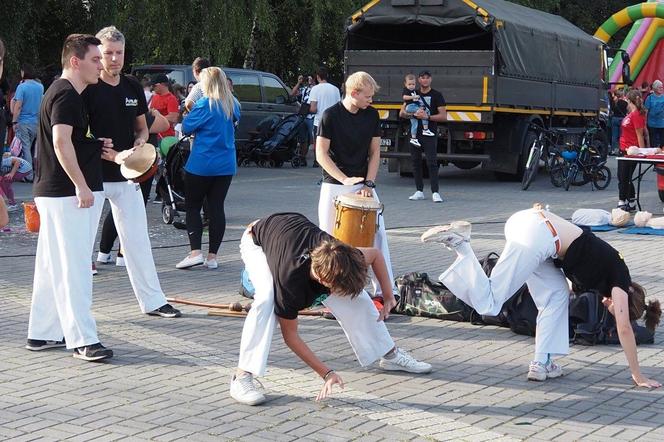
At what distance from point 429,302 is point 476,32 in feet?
39.8

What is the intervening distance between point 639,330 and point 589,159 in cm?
1189

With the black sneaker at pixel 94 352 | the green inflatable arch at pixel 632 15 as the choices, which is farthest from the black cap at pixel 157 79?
the green inflatable arch at pixel 632 15

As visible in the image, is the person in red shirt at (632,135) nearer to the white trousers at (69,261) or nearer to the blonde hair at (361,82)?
the blonde hair at (361,82)

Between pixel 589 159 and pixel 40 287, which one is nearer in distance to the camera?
pixel 40 287

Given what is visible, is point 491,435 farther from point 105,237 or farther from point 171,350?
point 105,237

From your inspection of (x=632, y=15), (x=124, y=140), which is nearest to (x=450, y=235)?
(x=124, y=140)

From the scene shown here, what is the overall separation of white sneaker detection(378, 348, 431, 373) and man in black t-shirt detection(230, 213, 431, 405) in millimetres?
207

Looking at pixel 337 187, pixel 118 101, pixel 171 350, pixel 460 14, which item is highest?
pixel 460 14

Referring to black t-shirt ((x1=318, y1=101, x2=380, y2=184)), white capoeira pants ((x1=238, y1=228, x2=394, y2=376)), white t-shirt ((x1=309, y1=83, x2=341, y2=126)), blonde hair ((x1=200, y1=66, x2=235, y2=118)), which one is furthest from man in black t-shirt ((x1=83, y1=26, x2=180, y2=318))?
white t-shirt ((x1=309, y1=83, x2=341, y2=126))

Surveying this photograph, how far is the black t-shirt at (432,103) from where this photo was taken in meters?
16.7

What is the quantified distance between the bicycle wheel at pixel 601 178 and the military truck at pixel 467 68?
52.3 inches

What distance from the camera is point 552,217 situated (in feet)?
21.1

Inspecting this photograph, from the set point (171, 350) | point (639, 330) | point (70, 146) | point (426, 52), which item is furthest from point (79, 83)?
point (426, 52)

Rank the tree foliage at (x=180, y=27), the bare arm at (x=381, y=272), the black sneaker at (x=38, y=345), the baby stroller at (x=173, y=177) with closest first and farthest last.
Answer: the bare arm at (x=381, y=272)
the black sneaker at (x=38, y=345)
the baby stroller at (x=173, y=177)
the tree foliage at (x=180, y=27)
